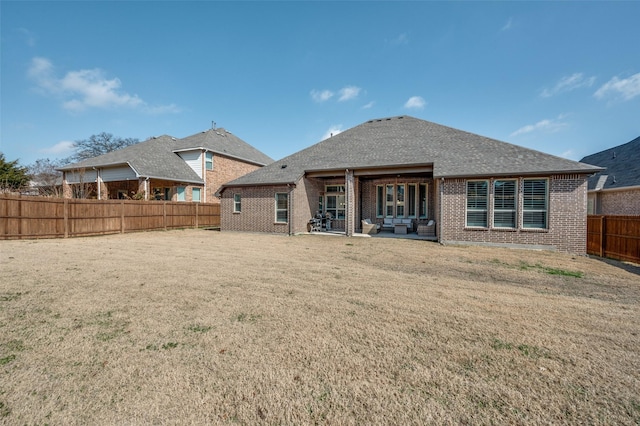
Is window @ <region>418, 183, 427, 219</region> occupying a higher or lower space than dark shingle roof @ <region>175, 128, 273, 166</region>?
lower

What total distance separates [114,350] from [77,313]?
169cm

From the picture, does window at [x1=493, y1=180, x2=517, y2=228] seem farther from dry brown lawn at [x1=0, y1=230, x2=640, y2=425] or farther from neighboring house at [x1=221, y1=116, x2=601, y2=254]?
dry brown lawn at [x1=0, y1=230, x2=640, y2=425]

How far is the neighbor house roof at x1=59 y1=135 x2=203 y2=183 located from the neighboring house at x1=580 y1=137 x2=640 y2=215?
28.3 meters

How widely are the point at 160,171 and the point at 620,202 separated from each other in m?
30.0

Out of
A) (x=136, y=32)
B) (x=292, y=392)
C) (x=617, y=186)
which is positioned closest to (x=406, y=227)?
(x=617, y=186)

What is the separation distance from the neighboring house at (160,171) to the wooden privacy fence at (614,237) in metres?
23.2

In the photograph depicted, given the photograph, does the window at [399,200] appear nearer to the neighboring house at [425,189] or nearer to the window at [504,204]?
the neighboring house at [425,189]

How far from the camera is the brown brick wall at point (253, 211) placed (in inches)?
637

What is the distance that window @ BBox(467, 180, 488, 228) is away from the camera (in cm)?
1212

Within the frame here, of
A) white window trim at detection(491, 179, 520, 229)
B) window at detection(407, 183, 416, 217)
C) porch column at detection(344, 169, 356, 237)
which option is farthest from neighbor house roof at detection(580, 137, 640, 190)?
porch column at detection(344, 169, 356, 237)

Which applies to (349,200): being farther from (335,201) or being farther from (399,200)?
(399,200)

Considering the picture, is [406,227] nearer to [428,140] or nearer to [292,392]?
[428,140]

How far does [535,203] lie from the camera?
1145 cm

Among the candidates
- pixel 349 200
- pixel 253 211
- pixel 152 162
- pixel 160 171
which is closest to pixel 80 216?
pixel 160 171
